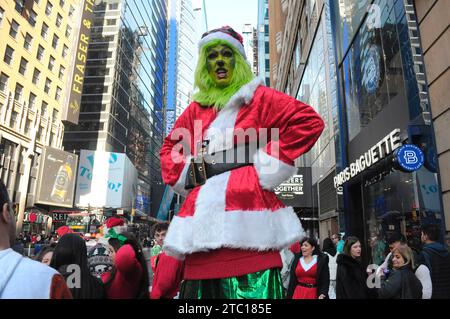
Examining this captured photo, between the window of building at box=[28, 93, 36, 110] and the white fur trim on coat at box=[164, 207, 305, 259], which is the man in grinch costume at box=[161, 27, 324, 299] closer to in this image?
the white fur trim on coat at box=[164, 207, 305, 259]

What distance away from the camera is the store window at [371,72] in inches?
371

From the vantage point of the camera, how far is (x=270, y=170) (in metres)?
2.00

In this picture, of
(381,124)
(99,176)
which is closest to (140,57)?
(99,176)

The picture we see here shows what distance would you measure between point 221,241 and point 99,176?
42.0 meters

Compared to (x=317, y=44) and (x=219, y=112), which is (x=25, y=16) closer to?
(x=317, y=44)

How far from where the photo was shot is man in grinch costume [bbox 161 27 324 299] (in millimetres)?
1843

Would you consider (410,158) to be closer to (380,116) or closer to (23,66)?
(380,116)

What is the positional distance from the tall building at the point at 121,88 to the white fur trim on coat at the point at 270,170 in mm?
44247

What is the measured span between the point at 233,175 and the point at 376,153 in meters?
8.70

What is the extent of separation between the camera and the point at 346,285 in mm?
4543

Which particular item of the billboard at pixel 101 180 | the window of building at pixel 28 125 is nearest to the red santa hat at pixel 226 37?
the window of building at pixel 28 125

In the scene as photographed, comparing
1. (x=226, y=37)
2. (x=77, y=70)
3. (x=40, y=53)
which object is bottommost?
(x=226, y=37)

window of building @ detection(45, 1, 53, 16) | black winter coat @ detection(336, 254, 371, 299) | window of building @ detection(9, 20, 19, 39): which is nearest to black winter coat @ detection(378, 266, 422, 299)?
black winter coat @ detection(336, 254, 371, 299)

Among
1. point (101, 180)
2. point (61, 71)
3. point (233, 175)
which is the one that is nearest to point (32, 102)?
point (61, 71)
